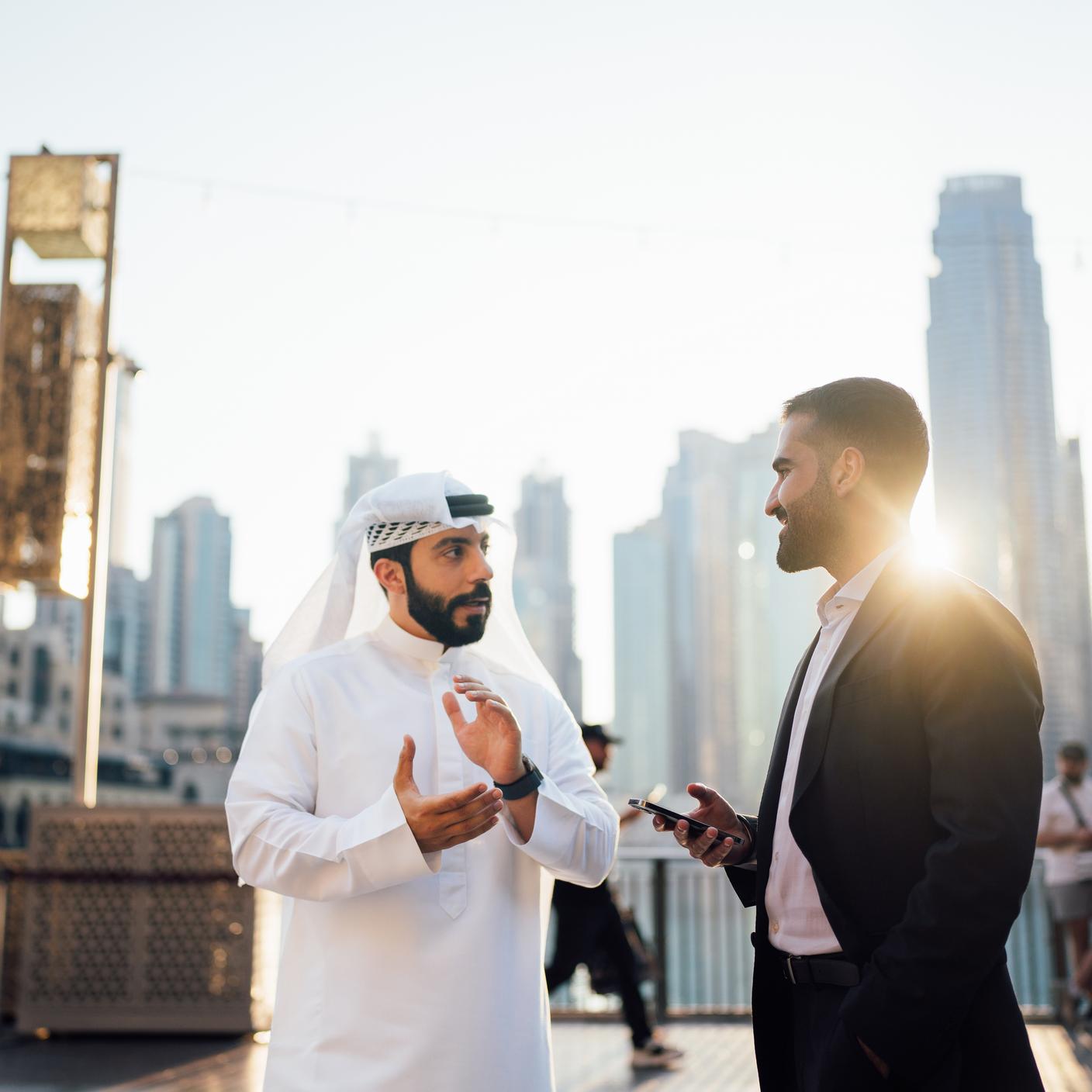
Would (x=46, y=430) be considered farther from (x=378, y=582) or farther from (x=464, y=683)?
(x=464, y=683)

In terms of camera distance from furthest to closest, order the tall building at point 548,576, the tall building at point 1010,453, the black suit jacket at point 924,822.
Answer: the tall building at point 548,576 < the tall building at point 1010,453 < the black suit jacket at point 924,822

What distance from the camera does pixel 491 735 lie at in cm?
193

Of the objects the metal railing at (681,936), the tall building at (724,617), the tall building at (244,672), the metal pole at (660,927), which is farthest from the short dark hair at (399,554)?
the tall building at (244,672)

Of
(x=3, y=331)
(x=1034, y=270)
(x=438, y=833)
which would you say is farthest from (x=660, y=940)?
(x=1034, y=270)

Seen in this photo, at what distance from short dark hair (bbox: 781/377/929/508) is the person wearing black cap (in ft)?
10.9

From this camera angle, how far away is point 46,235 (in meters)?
6.40

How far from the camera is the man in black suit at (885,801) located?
1.40 m

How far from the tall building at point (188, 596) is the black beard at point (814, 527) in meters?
79.1

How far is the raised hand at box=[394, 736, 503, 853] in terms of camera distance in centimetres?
178

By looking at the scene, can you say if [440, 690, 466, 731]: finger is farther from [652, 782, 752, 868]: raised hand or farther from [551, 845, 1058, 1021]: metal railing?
[551, 845, 1058, 1021]: metal railing

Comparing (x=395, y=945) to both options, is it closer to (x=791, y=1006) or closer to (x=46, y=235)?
(x=791, y=1006)

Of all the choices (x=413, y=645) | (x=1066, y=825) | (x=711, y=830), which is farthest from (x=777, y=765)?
(x=1066, y=825)

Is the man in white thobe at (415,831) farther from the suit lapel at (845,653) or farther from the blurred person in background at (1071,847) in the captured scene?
the blurred person in background at (1071,847)

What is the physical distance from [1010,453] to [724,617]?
13.7m
